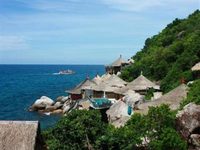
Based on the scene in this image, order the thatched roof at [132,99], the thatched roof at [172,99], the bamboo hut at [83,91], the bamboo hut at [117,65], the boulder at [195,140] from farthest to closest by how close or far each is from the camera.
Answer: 1. the bamboo hut at [117,65]
2. the bamboo hut at [83,91]
3. the thatched roof at [132,99]
4. the thatched roof at [172,99]
5. the boulder at [195,140]

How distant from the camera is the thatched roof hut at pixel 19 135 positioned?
1819cm

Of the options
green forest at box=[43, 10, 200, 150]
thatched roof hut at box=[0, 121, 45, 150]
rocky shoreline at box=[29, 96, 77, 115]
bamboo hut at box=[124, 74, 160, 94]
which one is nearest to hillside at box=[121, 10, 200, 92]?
bamboo hut at box=[124, 74, 160, 94]

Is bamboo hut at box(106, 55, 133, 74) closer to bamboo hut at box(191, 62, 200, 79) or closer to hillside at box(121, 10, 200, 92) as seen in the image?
hillside at box(121, 10, 200, 92)

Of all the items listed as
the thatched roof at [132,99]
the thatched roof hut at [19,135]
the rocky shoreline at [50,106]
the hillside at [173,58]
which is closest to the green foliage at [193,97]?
the thatched roof at [132,99]

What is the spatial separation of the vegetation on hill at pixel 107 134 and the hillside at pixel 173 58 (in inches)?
844

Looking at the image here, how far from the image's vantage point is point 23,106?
2776 inches

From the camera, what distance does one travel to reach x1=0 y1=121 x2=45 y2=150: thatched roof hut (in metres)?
18.2

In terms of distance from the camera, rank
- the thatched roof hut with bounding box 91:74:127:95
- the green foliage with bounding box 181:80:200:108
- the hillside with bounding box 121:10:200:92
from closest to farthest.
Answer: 1. the green foliage with bounding box 181:80:200:108
2. the hillside with bounding box 121:10:200:92
3. the thatched roof hut with bounding box 91:74:127:95

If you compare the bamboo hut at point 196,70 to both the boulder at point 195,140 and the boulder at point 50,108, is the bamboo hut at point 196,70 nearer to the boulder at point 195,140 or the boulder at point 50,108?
the boulder at point 195,140

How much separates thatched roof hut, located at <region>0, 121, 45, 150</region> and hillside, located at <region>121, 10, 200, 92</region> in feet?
87.5

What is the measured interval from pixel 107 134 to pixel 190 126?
4753 millimetres

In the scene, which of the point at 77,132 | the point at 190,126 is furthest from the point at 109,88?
the point at 77,132

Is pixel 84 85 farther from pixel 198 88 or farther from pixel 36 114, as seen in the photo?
pixel 198 88

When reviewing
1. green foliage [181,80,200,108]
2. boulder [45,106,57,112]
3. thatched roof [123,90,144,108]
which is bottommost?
boulder [45,106,57,112]
